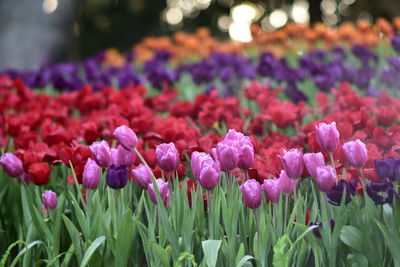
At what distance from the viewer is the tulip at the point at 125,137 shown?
81.8 inches

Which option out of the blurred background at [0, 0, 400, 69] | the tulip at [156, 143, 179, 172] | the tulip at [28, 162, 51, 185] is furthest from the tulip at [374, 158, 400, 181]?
the blurred background at [0, 0, 400, 69]

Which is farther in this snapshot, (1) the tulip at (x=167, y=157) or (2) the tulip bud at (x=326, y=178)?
(1) the tulip at (x=167, y=157)

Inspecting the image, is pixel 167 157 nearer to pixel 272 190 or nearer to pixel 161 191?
pixel 161 191

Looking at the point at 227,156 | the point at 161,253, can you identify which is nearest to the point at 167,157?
the point at 227,156

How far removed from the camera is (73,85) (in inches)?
212

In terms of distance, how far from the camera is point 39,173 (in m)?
2.35

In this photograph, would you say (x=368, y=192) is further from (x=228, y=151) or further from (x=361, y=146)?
(x=228, y=151)

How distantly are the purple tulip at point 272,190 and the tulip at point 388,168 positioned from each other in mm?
300

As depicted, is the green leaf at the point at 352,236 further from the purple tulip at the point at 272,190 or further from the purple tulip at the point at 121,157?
the purple tulip at the point at 121,157

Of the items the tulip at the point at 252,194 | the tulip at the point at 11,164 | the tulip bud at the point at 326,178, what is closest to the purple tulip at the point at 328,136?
the tulip bud at the point at 326,178

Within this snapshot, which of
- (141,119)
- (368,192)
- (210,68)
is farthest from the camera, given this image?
(210,68)

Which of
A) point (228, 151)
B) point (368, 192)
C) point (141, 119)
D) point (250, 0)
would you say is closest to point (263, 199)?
point (228, 151)

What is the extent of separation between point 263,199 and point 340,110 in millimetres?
1304

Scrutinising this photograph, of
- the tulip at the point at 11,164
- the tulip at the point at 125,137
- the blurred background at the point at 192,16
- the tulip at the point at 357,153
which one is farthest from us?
the blurred background at the point at 192,16
